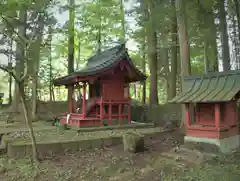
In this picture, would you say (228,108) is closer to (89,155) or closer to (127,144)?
(127,144)

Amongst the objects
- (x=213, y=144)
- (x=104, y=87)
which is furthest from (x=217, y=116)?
(x=104, y=87)

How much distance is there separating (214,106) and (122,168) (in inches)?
152

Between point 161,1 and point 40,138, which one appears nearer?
point 40,138

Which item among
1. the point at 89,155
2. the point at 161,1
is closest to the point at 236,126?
the point at 89,155

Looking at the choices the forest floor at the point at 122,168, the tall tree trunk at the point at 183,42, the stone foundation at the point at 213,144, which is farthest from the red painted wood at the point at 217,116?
the tall tree trunk at the point at 183,42

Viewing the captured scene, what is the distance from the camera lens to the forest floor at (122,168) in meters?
6.29

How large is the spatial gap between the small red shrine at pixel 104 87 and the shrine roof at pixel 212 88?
4.99 meters

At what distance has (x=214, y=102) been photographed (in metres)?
7.96

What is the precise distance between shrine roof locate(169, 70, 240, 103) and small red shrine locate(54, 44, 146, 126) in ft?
16.4

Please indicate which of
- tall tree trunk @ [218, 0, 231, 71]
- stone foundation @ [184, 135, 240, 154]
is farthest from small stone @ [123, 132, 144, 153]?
tall tree trunk @ [218, 0, 231, 71]

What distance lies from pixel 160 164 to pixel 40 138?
16.3ft

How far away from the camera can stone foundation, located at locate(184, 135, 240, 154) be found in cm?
798

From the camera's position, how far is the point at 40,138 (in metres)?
9.67

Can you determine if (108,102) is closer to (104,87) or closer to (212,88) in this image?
(104,87)
